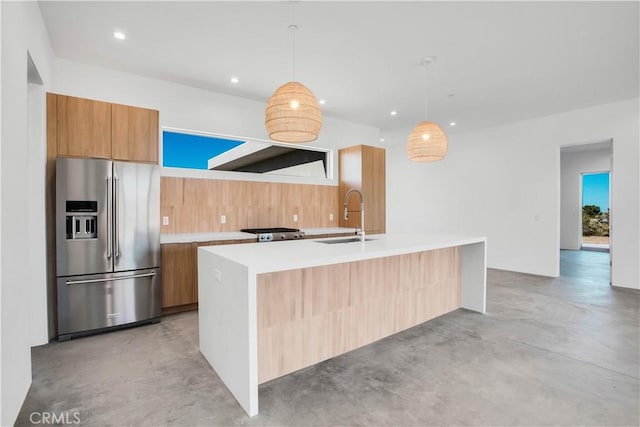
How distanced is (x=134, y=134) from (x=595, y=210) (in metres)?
13.2

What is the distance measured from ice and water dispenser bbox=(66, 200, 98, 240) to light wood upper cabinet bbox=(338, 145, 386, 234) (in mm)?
3758

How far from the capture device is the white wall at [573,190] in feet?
28.8

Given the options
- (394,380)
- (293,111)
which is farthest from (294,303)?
(293,111)

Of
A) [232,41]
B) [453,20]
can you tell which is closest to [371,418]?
[453,20]

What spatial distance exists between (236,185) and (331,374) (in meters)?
3.21

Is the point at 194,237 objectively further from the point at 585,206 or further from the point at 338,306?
the point at 585,206

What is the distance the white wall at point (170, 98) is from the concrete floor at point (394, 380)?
274cm

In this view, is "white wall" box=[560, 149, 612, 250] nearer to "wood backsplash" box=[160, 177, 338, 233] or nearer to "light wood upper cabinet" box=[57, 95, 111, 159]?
"wood backsplash" box=[160, 177, 338, 233]

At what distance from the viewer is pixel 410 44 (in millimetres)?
3191

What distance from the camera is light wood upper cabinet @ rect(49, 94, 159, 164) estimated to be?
3.03 meters

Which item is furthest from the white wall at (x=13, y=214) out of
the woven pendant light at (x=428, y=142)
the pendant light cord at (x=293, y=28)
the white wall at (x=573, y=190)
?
the white wall at (x=573, y=190)

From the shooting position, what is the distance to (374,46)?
10.6ft

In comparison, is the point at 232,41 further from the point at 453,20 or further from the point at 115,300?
the point at 115,300

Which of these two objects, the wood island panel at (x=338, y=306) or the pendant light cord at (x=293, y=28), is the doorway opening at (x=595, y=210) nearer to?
the wood island panel at (x=338, y=306)
